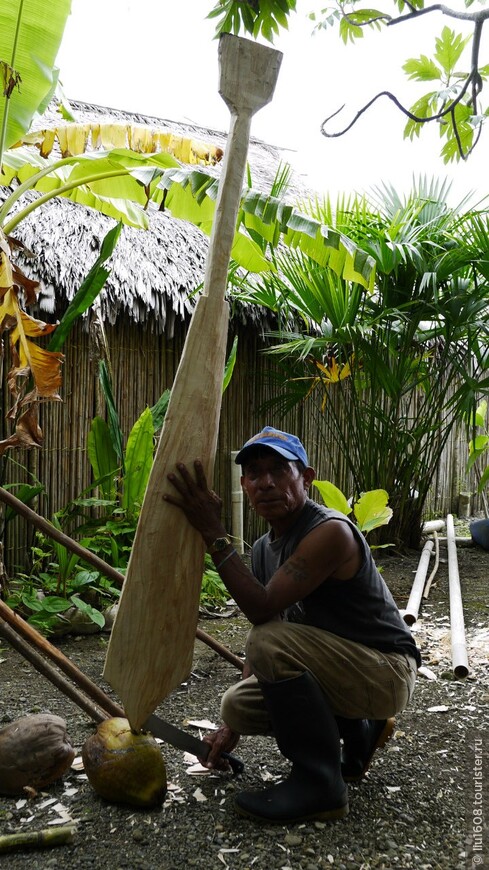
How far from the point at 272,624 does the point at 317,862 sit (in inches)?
24.4

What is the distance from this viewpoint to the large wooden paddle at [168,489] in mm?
1941

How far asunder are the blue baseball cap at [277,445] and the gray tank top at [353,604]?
18 centimetres

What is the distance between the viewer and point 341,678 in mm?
2215

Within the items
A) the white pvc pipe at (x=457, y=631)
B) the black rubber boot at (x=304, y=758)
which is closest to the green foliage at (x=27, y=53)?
the black rubber boot at (x=304, y=758)

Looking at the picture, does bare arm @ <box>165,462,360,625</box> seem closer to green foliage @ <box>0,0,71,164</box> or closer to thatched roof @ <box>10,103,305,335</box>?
green foliage @ <box>0,0,71,164</box>

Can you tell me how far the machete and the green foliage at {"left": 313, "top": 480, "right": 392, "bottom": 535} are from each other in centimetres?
263

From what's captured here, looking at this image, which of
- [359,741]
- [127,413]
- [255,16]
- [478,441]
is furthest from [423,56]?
[478,441]

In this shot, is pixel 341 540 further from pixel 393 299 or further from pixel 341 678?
pixel 393 299

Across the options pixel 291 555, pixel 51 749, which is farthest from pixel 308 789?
pixel 51 749

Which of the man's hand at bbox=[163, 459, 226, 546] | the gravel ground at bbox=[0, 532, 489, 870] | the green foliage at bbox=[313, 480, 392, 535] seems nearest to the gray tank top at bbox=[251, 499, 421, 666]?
the man's hand at bbox=[163, 459, 226, 546]

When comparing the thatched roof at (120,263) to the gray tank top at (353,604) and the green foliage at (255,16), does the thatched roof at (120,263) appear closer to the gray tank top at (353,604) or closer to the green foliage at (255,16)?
the green foliage at (255,16)

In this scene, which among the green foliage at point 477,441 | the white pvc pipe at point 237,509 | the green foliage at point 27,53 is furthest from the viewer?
the white pvc pipe at point 237,509

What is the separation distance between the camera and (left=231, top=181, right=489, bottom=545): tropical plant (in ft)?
18.5

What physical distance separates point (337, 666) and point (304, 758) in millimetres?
272
